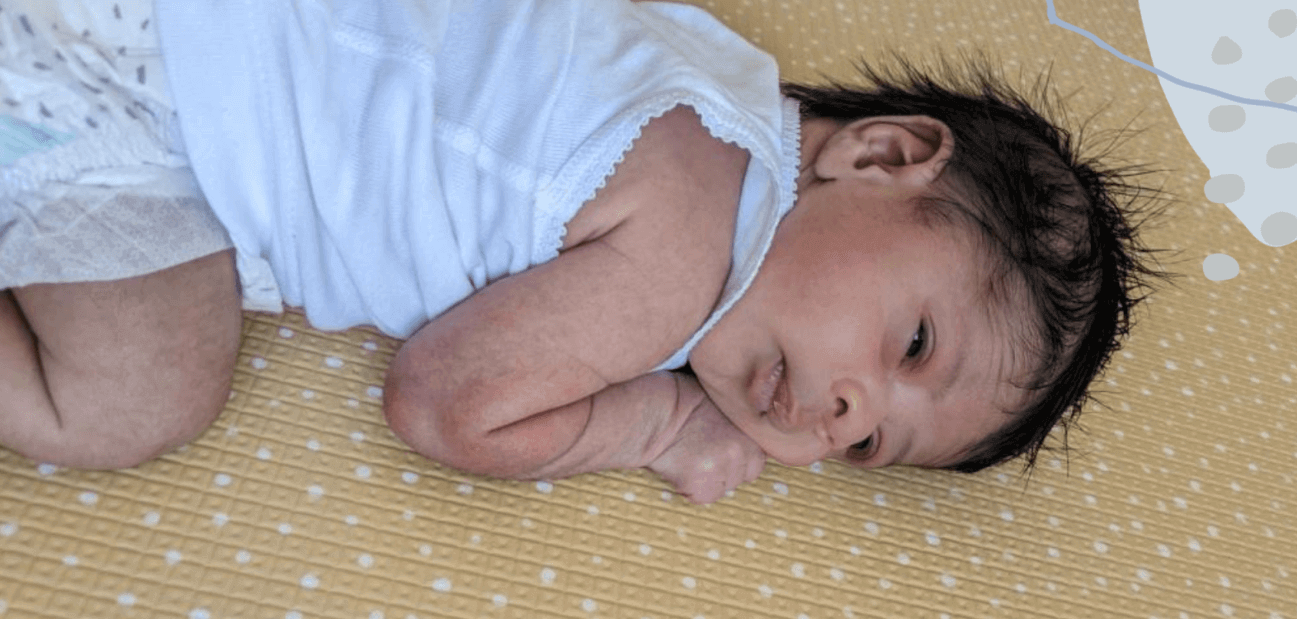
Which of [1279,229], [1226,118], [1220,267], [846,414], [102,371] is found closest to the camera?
[102,371]

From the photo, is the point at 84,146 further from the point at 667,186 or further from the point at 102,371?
the point at 667,186

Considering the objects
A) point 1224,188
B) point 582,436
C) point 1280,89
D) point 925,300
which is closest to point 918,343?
point 925,300

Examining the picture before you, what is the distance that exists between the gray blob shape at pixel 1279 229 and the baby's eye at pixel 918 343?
2.65ft

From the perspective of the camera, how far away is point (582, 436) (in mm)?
805

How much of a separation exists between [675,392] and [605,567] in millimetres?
165

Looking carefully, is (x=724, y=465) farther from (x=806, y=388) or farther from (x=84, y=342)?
(x=84, y=342)

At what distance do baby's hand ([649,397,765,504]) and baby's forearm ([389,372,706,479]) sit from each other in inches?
0.5

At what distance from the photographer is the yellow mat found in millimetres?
687

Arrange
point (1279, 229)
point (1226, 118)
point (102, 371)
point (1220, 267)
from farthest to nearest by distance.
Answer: point (1226, 118) → point (1279, 229) → point (1220, 267) → point (102, 371)

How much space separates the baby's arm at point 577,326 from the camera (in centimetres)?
75

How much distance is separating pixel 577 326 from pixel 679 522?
19 centimetres

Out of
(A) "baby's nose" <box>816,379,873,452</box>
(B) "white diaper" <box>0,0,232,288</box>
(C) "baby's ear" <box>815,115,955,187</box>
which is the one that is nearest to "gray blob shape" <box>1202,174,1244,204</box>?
(C) "baby's ear" <box>815,115,955,187</box>

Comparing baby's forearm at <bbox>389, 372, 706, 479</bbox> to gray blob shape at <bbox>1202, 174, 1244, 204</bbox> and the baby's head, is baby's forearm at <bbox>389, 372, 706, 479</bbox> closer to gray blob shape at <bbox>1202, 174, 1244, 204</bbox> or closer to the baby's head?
the baby's head

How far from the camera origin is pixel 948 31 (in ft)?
4.80
